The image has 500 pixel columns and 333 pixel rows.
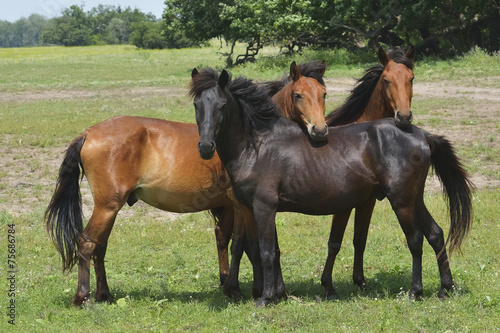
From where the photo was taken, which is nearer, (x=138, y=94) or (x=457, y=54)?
(x=138, y=94)

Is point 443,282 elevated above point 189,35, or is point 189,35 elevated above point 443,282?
point 189,35

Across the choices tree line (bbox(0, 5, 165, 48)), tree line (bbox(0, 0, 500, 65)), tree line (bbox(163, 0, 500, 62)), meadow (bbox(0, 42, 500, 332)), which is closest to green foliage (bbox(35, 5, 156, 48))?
tree line (bbox(0, 5, 165, 48))

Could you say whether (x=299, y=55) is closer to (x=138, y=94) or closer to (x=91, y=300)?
(x=138, y=94)

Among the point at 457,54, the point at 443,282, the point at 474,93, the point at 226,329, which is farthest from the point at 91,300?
the point at 457,54

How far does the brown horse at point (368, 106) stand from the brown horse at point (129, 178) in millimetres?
680

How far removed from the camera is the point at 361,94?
659 cm

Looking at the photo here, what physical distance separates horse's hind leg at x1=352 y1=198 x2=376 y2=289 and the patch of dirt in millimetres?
1433

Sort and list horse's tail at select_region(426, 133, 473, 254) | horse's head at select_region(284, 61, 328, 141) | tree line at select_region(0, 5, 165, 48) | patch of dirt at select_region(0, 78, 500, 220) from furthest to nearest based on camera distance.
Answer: tree line at select_region(0, 5, 165, 48), patch of dirt at select_region(0, 78, 500, 220), horse's tail at select_region(426, 133, 473, 254), horse's head at select_region(284, 61, 328, 141)

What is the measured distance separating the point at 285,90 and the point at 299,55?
2180cm

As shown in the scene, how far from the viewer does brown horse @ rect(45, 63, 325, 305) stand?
5980 millimetres

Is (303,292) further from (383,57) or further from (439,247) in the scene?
(383,57)

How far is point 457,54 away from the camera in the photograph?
24906mm

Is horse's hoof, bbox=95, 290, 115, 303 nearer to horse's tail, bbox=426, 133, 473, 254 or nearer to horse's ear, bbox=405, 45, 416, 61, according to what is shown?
horse's tail, bbox=426, 133, 473, 254

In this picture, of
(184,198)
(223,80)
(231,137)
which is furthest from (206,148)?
(184,198)
